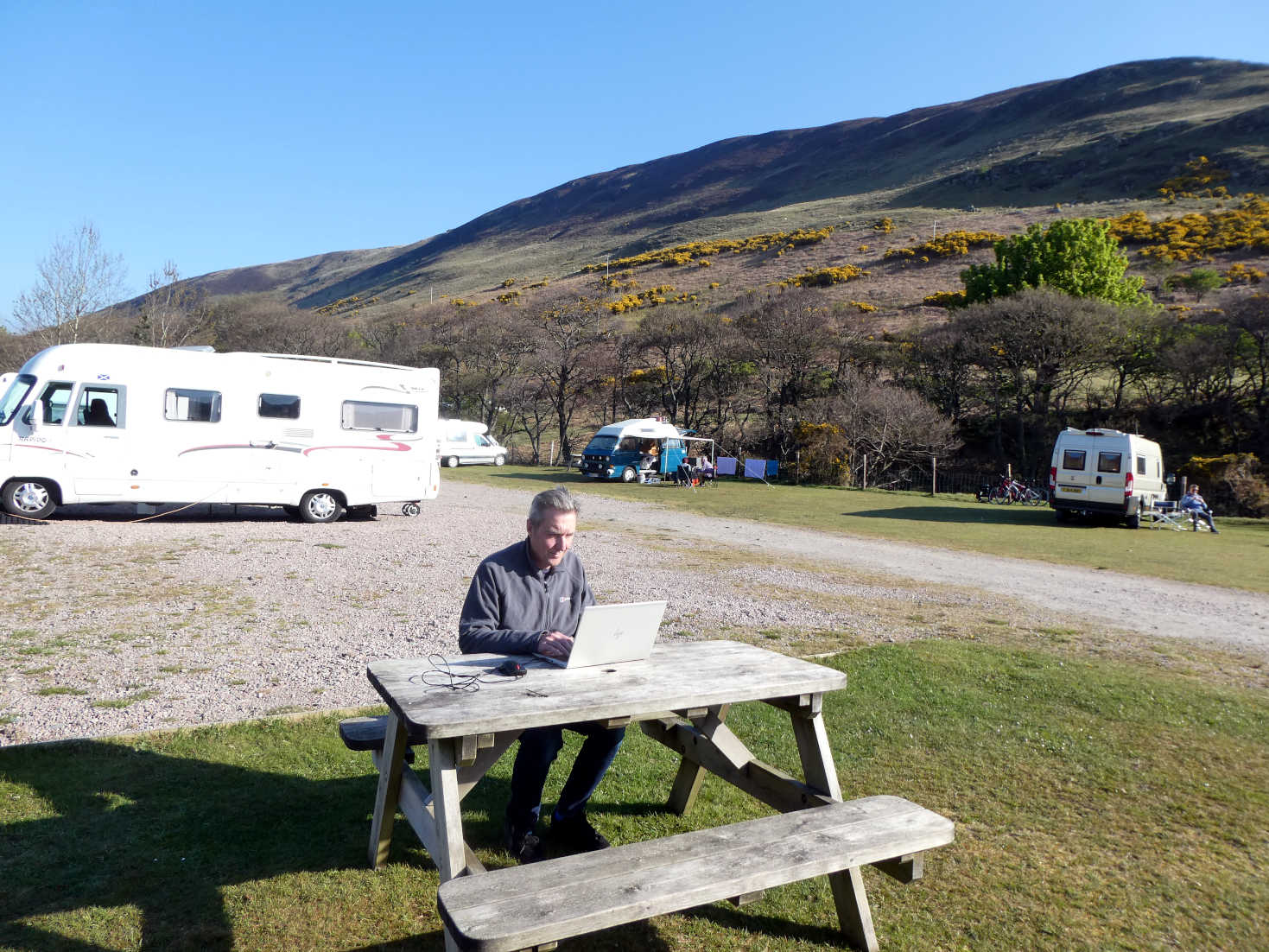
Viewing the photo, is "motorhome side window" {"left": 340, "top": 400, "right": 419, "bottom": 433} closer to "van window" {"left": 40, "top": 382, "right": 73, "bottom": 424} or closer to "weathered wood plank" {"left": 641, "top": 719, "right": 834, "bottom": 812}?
Result: "van window" {"left": 40, "top": 382, "right": 73, "bottom": 424}

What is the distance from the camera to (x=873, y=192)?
9775 cm

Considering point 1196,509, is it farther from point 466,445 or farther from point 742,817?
point 466,445

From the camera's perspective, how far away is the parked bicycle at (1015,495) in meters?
28.3

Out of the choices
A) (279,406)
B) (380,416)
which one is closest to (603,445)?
(380,416)

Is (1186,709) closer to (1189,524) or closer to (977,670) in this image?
(977,670)

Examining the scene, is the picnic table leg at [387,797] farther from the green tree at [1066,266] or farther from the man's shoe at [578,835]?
the green tree at [1066,266]

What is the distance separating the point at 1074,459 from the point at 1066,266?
1021 inches

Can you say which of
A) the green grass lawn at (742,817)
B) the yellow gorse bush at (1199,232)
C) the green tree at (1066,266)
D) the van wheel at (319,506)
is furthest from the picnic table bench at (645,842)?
the yellow gorse bush at (1199,232)

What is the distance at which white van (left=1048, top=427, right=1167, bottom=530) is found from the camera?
2028 centimetres

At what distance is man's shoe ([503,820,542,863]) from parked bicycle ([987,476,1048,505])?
2740cm

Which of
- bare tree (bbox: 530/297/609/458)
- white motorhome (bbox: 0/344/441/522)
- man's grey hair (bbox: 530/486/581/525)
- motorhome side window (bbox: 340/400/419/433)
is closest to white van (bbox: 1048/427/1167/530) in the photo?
white motorhome (bbox: 0/344/441/522)

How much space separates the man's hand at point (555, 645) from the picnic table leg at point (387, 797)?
2.06 ft

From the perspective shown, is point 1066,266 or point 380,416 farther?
point 1066,266

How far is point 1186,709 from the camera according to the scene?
566cm
